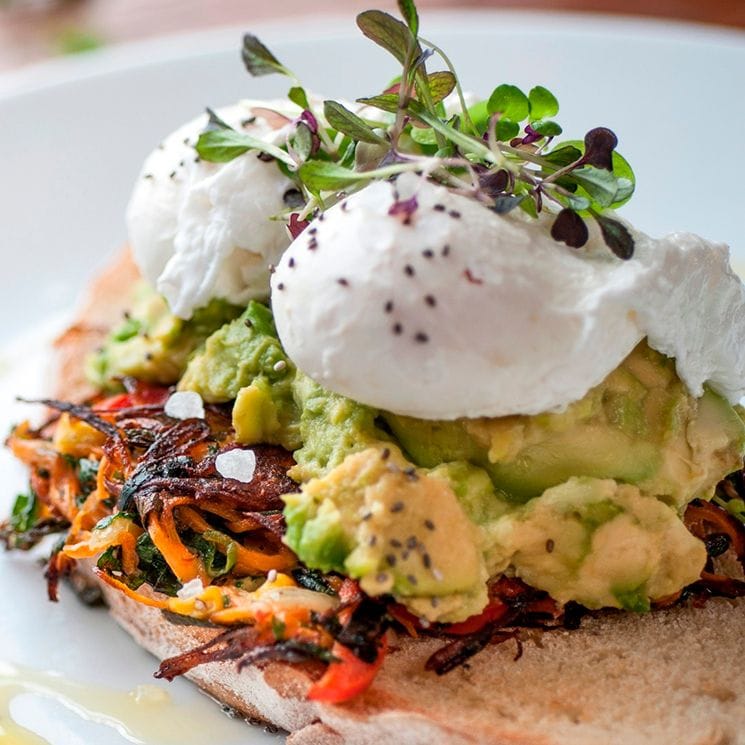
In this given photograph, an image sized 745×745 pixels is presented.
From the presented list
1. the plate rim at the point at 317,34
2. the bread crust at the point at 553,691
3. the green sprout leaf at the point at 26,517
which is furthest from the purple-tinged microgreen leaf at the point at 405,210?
the plate rim at the point at 317,34

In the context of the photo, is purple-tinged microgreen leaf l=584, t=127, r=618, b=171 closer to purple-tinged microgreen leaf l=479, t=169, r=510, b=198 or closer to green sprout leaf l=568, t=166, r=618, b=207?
green sprout leaf l=568, t=166, r=618, b=207

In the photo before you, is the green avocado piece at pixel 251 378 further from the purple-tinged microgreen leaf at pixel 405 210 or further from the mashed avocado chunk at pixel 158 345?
the purple-tinged microgreen leaf at pixel 405 210

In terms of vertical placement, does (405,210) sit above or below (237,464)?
above

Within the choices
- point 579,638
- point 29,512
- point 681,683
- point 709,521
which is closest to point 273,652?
point 579,638

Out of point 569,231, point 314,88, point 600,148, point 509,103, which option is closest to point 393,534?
point 569,231

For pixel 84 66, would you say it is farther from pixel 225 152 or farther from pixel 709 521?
pixel 709 521

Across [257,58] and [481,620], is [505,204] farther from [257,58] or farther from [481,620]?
[257,58]

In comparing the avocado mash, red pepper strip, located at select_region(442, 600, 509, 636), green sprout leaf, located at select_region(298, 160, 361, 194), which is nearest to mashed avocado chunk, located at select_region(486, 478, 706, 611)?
the avocado mash

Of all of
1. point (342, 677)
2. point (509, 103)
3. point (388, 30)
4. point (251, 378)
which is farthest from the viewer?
point (251, 378)
